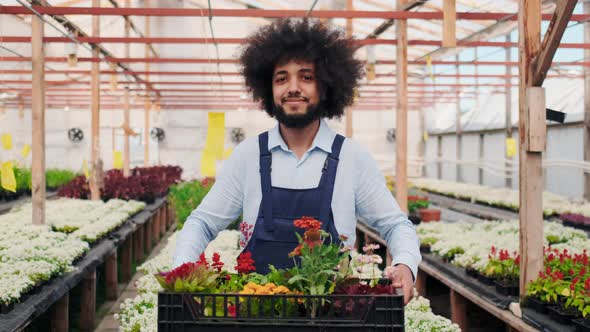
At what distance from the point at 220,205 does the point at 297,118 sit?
35 centimetres

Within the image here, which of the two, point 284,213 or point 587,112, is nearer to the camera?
point 284,213

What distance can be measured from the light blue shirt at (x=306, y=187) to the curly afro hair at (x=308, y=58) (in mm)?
193

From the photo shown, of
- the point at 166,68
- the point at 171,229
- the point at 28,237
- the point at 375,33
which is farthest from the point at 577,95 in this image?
the point at 166,68

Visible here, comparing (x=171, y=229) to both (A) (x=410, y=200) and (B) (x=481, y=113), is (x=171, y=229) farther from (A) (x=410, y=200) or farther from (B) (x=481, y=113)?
(B) (x=481, y=113)

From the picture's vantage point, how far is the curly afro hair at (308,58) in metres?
1.96

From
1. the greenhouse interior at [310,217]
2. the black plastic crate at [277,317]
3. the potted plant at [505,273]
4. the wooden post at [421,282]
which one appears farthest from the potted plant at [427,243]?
the black plastic crate at [277,317]

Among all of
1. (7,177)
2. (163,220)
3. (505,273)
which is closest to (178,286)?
(505,273)

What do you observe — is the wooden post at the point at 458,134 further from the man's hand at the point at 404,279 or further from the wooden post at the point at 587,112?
the man's hand at the point at 404,279

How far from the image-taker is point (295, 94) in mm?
1835

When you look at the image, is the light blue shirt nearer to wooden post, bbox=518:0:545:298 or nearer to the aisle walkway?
wooden post, bbox=518:0:545:298

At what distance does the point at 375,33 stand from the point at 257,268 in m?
6.09

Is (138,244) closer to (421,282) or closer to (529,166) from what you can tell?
(421,282)

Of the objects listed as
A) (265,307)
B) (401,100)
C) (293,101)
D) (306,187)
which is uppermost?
(401,100)

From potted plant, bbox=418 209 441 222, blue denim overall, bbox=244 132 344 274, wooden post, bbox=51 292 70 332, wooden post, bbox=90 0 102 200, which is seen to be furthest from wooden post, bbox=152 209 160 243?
blue denim overall, bbox=244 132 344 274
